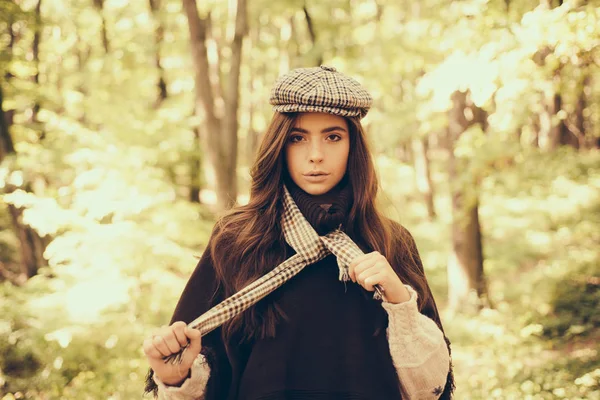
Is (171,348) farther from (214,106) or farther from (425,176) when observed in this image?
(425,176)

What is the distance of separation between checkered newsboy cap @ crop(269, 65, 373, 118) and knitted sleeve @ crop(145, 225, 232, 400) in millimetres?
682

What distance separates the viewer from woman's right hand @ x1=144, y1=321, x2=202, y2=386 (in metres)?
1.66

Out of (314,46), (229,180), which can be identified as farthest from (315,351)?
(314,46)

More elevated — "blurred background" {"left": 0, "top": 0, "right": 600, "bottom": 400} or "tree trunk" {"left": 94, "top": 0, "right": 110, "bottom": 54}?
"tree trunk" {"left": 94, "top": 0, "right": 110, "bottom": 54}

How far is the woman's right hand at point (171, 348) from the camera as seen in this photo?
166 centimetres

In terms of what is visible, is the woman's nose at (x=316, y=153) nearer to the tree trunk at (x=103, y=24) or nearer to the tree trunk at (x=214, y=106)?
the tree trunk at (x=214, y=106)

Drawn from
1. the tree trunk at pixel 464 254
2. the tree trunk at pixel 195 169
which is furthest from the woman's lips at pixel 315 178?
the tree trunk at pixel 195 169

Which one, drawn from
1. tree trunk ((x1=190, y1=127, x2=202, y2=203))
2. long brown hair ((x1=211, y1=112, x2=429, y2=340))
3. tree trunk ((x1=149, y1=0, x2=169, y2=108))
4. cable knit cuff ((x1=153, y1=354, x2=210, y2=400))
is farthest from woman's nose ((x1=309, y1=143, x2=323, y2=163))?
tree trunk ((x1=149, y1=0, x2=169, y2=108))

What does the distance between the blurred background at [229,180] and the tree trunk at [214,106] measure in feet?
0.09

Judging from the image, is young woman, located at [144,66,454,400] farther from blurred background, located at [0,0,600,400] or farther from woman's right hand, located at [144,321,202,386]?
blurred background, located at [0,0,600,400]

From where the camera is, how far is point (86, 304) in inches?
213

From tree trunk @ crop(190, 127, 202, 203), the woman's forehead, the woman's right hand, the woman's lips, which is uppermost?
the woman's forehead

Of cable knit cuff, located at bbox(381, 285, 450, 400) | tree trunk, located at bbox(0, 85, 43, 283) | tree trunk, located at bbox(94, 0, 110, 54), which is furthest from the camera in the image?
tree trunk, located at bbox(94, 0, 110, 54)

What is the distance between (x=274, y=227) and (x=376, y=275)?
0.56 meters
